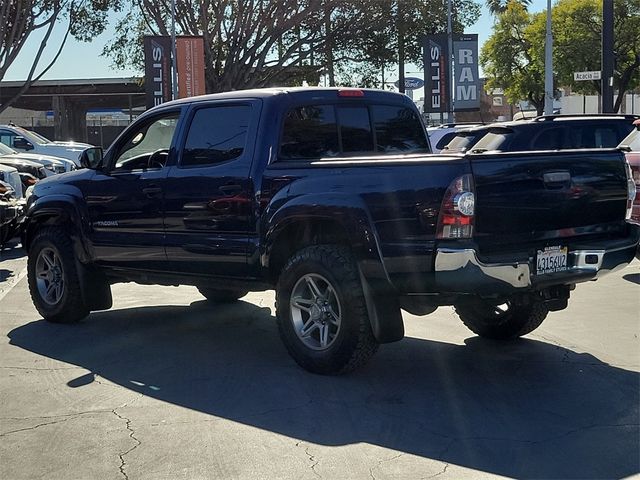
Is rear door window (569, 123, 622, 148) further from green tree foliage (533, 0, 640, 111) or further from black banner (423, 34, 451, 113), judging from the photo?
green tree foliage (533, 0, 640, 111)

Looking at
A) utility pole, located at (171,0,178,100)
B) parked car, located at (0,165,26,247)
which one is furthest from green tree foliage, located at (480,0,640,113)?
parked car, located at (0,165,26,247)

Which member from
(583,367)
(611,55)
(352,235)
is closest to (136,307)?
(352,235)

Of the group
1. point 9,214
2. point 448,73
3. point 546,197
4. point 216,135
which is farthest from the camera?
point 448,73

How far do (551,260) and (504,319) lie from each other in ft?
4.83

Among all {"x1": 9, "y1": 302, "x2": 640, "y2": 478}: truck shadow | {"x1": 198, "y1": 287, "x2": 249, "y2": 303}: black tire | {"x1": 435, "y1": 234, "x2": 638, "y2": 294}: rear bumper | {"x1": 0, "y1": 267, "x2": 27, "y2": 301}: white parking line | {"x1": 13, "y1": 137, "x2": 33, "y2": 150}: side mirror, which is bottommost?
{"x1": 0, "y1": 267, "x2": 27, "y2": 301}: white parking line

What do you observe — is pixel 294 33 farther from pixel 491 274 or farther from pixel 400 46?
pixel 491 274

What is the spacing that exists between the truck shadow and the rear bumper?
764mm

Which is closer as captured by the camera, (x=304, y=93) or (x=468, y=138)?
(x=304, y=93)

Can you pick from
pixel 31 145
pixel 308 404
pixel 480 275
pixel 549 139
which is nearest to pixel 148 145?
pixel 308 404

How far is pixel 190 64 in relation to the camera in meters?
28.9

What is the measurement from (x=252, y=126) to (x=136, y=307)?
3.35 metres

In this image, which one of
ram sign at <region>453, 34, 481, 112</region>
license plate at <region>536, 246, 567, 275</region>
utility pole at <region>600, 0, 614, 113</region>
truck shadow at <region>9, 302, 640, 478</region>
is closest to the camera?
truck shadow at <region>9, 302, 640, 478</region>

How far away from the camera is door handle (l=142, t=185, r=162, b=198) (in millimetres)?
7234

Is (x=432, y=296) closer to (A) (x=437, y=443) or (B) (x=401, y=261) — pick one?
(B) (x=401, y=261)
